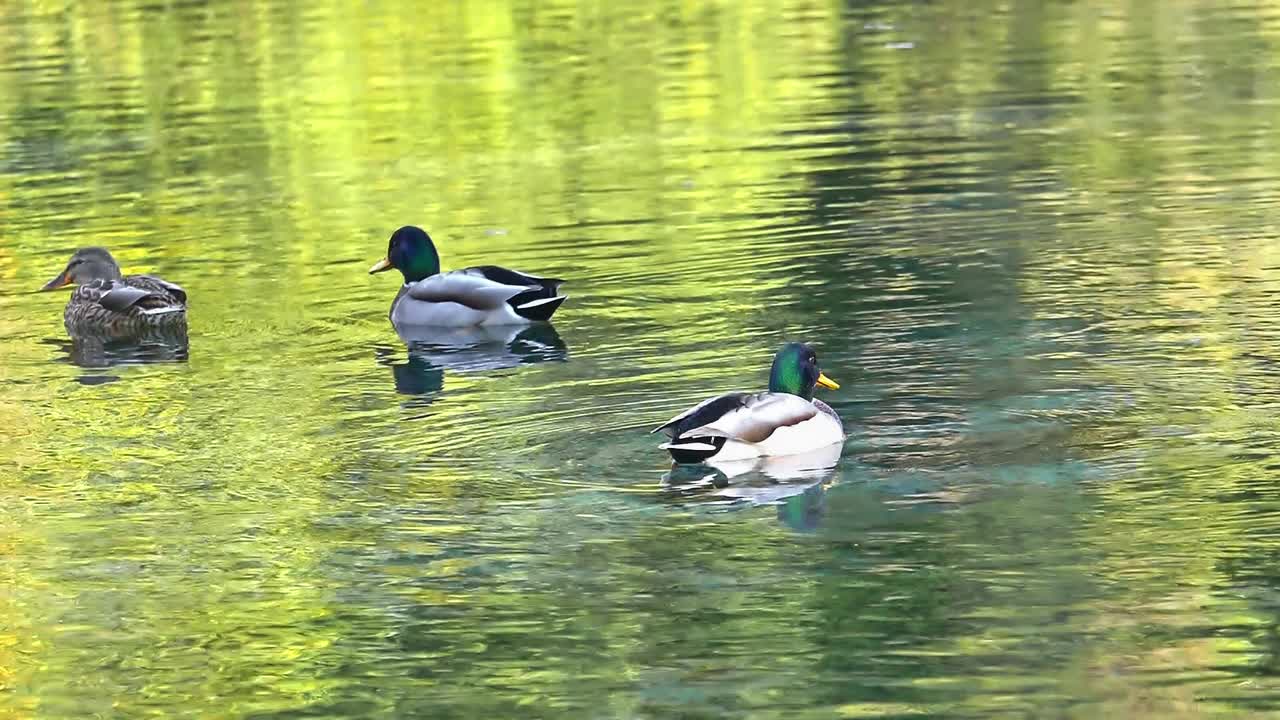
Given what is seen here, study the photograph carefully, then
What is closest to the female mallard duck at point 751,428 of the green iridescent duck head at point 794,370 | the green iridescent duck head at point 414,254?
the green iridescent duck head at point 794,370

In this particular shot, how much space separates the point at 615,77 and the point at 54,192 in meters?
9.68

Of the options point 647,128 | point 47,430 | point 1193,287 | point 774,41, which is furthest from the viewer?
point 774,41

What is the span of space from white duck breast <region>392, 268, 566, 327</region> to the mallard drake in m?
1.65

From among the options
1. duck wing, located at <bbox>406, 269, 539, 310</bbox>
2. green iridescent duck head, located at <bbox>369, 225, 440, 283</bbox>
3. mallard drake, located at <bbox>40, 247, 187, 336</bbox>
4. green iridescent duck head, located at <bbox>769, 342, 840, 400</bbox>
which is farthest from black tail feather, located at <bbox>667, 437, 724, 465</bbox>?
green iridescent duck head, located at <bbox>369, 225, 440, 283</bbox>

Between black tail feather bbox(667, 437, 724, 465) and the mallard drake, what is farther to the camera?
the mallard drake

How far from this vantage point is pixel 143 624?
1059 centimetres

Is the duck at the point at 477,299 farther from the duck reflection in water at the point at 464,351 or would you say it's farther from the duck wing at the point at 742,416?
the duck wing at the point at 742,416

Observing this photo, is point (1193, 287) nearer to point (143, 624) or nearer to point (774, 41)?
point (143, 624)

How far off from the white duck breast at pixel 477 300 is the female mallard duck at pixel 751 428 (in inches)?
194

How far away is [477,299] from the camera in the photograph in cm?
1791

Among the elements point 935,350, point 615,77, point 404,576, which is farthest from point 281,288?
point 615,77

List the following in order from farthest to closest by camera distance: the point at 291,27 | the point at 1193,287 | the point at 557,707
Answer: the point at 291,27 < the point at 1193,287 < the point at 557,707

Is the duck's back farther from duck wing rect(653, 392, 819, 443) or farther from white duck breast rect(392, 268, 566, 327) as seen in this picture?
duck wing rect(653, 392, 819, 443)

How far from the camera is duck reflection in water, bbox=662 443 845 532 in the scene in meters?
11.7
